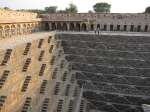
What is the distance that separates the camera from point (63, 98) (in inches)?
396

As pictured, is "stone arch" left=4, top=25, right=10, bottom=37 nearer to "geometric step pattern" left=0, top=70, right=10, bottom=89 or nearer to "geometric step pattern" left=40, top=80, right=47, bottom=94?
"geometric step pattern" left=40, top=80, right=47, bottom=94

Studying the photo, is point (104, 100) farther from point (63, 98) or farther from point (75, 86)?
point (63, 98)

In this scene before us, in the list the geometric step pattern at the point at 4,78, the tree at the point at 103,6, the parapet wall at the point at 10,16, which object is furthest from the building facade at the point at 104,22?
the tree at the point at 103,6

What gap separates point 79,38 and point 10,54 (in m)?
9.04

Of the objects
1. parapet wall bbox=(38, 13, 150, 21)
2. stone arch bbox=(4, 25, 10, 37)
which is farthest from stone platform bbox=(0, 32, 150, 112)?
parapet wall bbox=(38, 13, 150, 21)

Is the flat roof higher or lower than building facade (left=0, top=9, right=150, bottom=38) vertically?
lower

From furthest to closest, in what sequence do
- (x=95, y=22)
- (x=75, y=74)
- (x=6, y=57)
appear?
1. (x=95, y=22)
2. (x=75, y=74)
3. (x=6, y=57)

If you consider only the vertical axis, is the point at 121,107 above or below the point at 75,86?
below

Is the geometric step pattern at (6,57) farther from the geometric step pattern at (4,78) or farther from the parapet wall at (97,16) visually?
the parapet wall at (97,16)

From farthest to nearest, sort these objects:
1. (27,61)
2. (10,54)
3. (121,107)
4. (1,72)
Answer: (121,107)
(27,61)
(10,54)
(1,72)

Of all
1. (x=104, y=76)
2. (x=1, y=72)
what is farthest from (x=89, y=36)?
(x=1, y=72)

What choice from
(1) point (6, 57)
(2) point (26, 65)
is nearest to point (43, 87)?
(2) point (26, 65)

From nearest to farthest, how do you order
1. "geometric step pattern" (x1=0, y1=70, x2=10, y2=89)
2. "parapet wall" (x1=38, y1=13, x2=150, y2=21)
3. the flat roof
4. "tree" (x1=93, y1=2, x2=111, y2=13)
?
"geometric step pattern" (x1=0, y1=70, x2=10, y2=89)
the flat roof
"parapet wall" (x1=38, y1=13, x2=150, y2=21)
"tree" (x1=93, y1=2, x2=111, y2=13)

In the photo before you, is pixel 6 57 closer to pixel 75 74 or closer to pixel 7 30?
pixel 75 74
